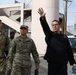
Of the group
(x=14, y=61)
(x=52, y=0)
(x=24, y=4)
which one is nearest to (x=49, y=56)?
(x=14, y=61)

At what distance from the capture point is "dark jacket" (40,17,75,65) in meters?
7.23

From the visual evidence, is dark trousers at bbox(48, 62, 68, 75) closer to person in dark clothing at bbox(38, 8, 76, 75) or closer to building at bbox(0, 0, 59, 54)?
person in dark clothing at bbox(38, 8, 76, 75)

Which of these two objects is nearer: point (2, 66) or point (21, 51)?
point (21, 51)

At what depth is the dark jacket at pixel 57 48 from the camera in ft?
23.7

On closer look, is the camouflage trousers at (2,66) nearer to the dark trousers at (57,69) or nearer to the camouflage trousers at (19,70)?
the camouflage trousers at (19,70)

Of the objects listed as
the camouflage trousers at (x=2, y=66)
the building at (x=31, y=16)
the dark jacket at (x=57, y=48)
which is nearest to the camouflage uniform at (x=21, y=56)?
the dark jacket at (x=57, y=48)

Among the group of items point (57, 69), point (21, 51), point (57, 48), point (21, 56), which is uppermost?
Answer: point (57, 48)

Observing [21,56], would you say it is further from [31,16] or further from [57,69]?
[31,16]

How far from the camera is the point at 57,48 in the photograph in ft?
23.7

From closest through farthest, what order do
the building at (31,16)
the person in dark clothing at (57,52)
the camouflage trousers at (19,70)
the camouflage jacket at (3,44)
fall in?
1. the person in dark clothing at (57,52)
2. the camouflage trousers at (19,70)
3. the camouflage jacket at (3,44)
4. the building at (31,16)

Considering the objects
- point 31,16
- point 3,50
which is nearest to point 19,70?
point 3,50

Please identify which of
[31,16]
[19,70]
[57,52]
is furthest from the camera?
[31,16]

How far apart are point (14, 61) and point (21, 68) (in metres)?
0.22

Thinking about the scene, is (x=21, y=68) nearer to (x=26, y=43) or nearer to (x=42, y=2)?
(x=26, y=43)
